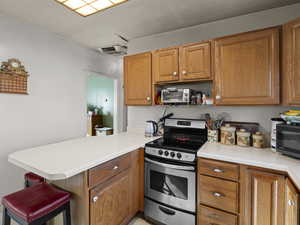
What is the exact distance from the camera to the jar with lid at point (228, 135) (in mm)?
1816

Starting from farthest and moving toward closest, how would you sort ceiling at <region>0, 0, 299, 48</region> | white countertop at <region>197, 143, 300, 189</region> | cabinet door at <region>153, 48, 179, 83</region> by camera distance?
cabinet door at <region>153, 48, 179, 83</region>
ceiling at <region>0, 0, 299, 48</region>
white countertop at <region>197, 143, 300, 189</region>

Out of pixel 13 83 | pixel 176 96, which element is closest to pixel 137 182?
pixel 176 96

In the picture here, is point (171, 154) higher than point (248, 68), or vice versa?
point (248, 68)

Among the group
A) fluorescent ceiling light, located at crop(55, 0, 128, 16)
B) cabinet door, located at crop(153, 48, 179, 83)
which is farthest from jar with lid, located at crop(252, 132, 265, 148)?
fluorescent ceiling light, located at crop(55, 0, 128, 16)

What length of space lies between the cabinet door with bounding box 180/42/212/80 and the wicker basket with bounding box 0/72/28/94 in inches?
82.6

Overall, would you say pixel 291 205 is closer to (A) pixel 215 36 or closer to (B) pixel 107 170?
(B) pixel 107 170

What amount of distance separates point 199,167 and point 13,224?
2166mm

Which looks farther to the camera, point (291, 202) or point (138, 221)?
point (138, 221)

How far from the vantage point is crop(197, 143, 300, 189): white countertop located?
117cm

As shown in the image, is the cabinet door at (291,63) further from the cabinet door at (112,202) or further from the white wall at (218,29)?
the cabinet door at (112,202)

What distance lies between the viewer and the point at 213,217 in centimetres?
147

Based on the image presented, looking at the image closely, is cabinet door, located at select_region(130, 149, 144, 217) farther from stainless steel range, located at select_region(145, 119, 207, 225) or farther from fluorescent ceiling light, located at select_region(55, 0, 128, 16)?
fluorescent ceiling light, located at select_region(55, 0, 128, 16)

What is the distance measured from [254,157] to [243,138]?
16.5 inches

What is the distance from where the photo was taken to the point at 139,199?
1.86 meters
